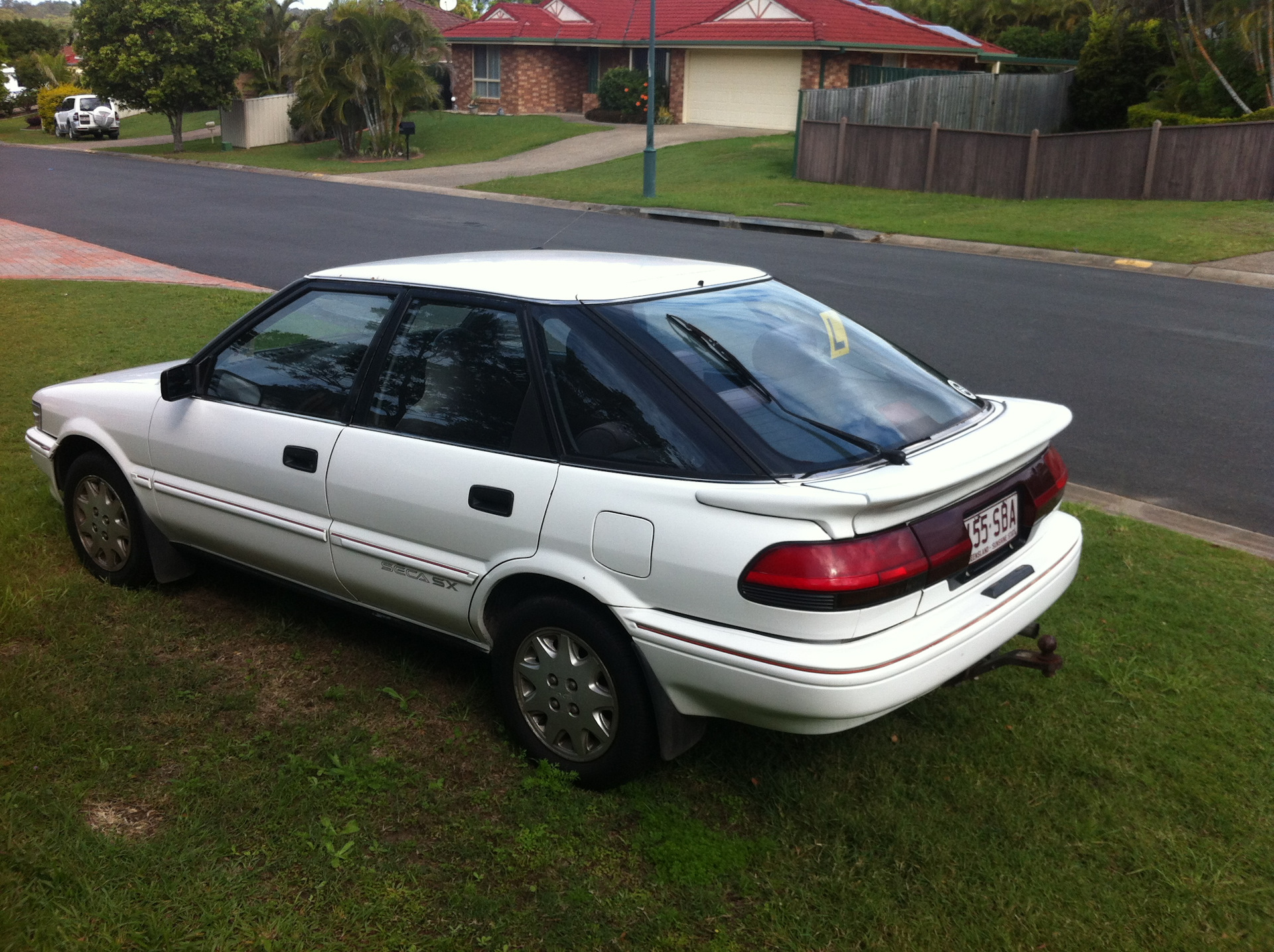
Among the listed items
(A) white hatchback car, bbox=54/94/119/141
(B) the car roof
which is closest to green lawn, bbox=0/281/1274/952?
(B) the car roof

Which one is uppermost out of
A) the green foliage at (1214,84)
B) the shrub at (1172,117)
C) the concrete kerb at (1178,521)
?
the green foliage at (1214,84)

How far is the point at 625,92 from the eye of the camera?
40656 mm

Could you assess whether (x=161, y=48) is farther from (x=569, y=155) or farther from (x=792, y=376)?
(x=792, y=376)

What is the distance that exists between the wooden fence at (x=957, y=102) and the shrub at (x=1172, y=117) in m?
2.75

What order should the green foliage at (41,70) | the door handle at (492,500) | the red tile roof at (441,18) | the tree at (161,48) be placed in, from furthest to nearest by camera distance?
the green foliage at (41,70) → the red tile roof at (441,18) → the tree at (161,48) → the door handle at (492,500)

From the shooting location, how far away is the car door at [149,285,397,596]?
4156mm

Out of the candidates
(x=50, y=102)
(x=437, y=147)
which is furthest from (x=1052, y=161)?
(x=50, y=102)

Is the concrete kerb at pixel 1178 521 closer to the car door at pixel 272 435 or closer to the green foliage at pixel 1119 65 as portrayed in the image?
the car door at pixel 272 435

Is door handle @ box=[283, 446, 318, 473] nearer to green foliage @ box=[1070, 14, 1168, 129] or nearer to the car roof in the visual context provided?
the car roof

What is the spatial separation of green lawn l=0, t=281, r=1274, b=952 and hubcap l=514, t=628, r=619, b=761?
157 mm

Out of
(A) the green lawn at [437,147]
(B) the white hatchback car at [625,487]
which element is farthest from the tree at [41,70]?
(B) the white hatchback car at [625,487]

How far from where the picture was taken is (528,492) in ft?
11.5

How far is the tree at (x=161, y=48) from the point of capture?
3894 centimetres

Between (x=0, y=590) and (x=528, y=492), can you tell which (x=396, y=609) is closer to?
(x=528, y=492)
